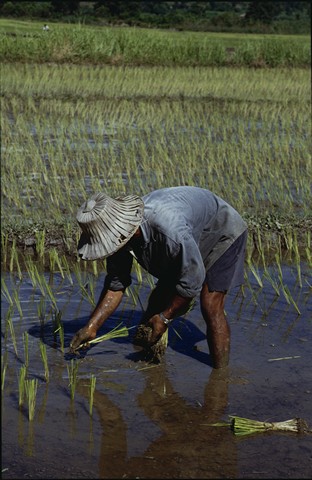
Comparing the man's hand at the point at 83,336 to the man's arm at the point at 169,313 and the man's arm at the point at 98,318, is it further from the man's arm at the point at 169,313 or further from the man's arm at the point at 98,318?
the man's arm at the point at 169,313

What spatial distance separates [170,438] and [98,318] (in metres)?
0.62

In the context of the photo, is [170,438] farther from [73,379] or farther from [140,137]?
[140,137]

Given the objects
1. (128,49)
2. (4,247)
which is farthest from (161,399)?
(128,49)

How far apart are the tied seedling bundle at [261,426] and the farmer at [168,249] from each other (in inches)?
20.2

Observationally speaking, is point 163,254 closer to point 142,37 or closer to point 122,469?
point 122,469

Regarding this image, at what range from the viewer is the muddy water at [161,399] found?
10.8ft

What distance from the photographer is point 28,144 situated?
28.1ft

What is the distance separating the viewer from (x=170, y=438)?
3.50 m

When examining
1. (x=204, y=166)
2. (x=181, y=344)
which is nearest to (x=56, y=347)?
(x=181, y=344)

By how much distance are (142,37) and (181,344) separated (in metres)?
11.0

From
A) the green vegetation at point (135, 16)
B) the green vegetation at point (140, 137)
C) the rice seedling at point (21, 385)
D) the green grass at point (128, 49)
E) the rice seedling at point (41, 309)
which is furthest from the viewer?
the green vegetation at point (135, 16)

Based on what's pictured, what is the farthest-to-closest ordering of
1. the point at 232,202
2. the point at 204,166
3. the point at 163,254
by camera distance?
the point at 204,166, the point at 232,202, the point at 163,254

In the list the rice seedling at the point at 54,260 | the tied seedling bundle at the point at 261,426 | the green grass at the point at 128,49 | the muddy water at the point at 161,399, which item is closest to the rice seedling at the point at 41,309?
the muddy water at the point at 161,399

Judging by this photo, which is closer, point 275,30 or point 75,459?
point 75,459
